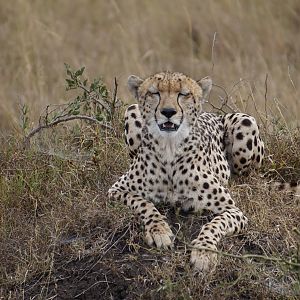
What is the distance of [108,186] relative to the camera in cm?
624

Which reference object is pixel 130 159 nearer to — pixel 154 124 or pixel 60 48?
pixel 154 124

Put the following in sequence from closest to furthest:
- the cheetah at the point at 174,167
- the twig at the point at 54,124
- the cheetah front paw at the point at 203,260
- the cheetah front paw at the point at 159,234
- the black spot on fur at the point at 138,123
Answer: the cheetah front paw at the point at 203,260
the cheetah front paw at the point at 159,234
the cheetah at the point at 174,167
the black spot on fur at the point at 138,123
the twig at the point at 54,124

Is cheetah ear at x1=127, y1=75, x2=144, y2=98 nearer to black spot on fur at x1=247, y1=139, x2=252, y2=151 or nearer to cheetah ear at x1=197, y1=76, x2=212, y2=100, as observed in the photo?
cheetah ear at x1=197, y1=76, x2=212, y2=100

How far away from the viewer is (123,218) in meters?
5.61

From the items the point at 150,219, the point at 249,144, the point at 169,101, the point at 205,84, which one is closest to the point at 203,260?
the point at 150,219

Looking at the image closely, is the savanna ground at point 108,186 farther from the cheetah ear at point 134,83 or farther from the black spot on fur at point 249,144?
the cheetah ear at point 134,83

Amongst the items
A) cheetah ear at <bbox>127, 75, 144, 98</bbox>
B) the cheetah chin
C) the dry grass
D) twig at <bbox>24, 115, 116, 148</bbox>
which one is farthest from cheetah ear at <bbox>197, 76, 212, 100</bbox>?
the dry grass

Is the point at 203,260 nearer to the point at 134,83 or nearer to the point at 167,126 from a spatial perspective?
the point at 167,126

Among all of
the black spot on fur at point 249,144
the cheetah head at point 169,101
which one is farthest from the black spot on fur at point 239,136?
the cheetah head at point 169,101

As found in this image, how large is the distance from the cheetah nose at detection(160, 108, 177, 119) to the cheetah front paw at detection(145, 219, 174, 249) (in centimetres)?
52

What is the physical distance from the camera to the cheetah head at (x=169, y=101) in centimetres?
551

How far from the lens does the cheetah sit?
18.0 ft

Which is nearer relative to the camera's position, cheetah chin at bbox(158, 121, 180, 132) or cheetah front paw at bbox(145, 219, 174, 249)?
cheetah front paw at bbox(145, 219, 174, 249)

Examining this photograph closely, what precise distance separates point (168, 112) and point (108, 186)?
907 mm
